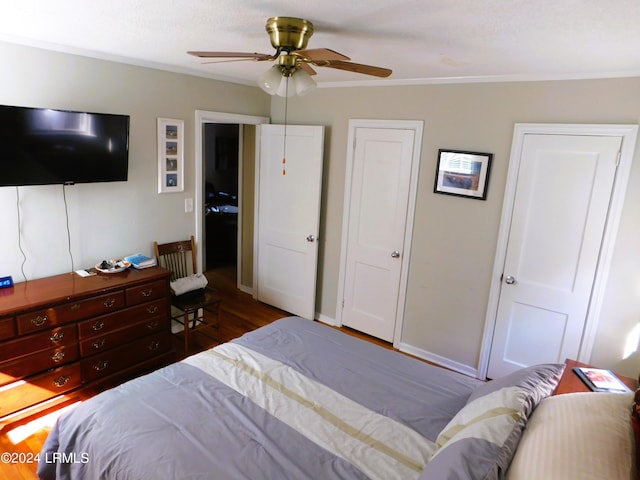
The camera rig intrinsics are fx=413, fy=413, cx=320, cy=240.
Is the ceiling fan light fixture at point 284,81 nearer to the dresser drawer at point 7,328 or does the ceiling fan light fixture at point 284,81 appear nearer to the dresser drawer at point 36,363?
the dresser drawer at point 7,328

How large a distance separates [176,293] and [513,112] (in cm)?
298

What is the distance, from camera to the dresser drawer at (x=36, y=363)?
2.44 m

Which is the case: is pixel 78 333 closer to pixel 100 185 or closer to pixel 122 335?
pixel 122 335

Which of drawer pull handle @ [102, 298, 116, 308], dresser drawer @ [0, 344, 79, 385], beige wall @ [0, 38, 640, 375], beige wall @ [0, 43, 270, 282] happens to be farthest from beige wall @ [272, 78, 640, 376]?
dresser drawer @ [0, 344, 79, 385]

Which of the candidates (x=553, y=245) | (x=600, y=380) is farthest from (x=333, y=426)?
(x=553, y=245)

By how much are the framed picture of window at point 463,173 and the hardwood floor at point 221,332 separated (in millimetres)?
1584

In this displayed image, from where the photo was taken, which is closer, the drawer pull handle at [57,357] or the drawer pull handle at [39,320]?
the drawer pull handle at [39,320]

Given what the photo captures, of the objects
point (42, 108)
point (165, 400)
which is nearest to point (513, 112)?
point (165, 400)

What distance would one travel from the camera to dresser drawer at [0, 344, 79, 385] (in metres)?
2.44

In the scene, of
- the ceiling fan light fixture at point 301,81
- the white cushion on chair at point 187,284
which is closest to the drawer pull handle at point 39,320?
the white cushion on chair at point 187,284

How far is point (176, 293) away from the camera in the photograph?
136 inches

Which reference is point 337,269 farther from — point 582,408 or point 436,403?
point 582,408

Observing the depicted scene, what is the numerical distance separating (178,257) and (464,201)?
254 cm

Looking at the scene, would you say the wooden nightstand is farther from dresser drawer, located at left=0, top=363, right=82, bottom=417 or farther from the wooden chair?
dresser drawer, located at left=0, top=363, right=82, bottom=417
